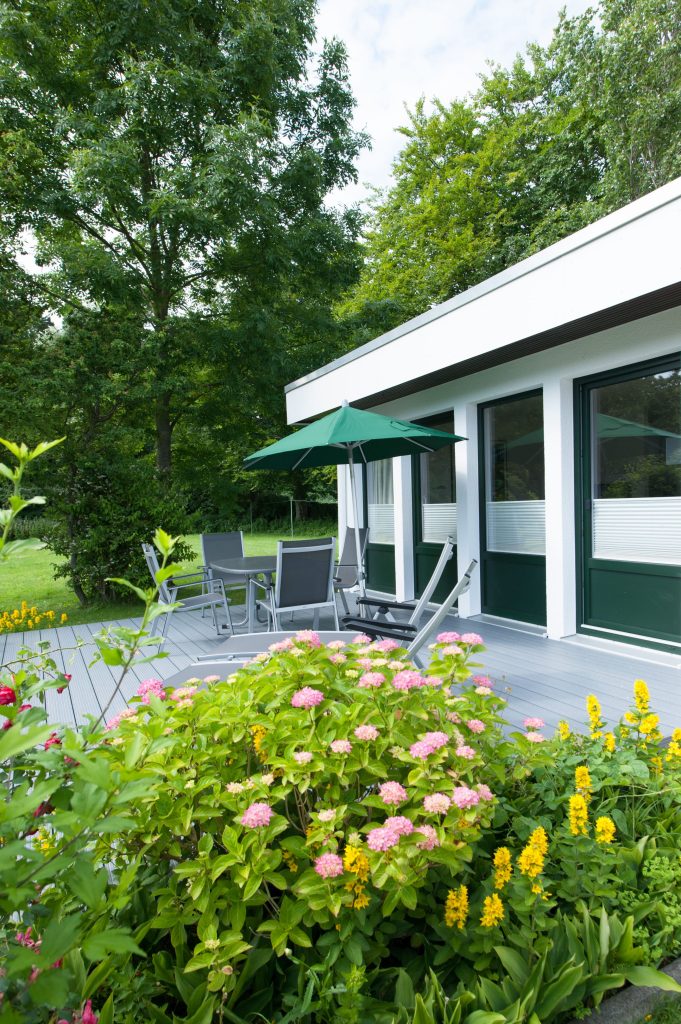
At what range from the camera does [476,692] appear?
1816 mm

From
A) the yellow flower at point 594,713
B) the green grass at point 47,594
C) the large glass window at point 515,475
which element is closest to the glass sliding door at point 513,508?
the large glass window at point 515,475

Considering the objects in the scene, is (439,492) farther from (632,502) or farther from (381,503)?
(632,502)

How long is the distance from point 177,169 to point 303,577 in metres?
7.53

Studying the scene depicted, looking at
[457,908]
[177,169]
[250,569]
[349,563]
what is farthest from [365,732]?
[177,169]

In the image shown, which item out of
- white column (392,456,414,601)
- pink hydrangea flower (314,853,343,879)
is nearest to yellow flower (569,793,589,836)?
pink hydrangea flower (314,853,343,879)

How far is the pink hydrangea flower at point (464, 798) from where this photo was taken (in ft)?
4.10

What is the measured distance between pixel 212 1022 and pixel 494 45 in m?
24.4

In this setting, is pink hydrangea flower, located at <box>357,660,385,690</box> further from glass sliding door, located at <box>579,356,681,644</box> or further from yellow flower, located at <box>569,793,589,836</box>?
glass sliding door, located at <box>579,356,681,644</box>

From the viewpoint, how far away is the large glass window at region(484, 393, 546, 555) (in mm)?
5734

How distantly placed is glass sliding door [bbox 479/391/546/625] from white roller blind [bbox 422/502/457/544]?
22.7 inches

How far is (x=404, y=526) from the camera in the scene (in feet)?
25.2

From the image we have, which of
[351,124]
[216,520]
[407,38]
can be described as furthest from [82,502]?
[407,38]

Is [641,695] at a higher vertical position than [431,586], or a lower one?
lower

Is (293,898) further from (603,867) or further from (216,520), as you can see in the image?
(216,520)
